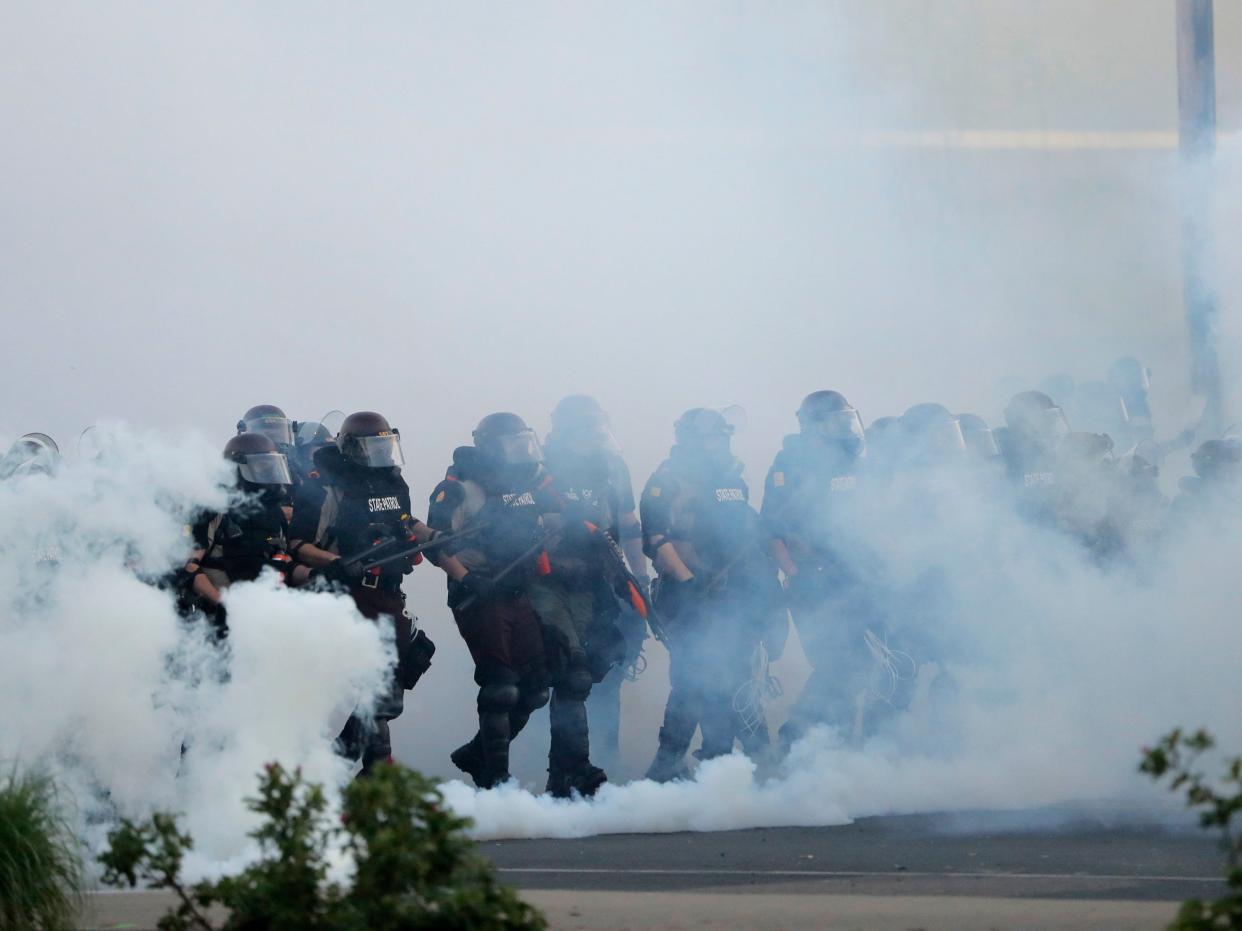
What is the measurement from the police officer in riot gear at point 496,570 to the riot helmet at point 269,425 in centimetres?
99

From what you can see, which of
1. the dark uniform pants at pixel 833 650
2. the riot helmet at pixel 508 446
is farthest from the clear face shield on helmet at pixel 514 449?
the dark uniform pants at pixel 833 650

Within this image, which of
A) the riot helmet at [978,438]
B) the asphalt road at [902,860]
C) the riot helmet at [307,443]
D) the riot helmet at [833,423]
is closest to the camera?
the asphalt road at [902,860]

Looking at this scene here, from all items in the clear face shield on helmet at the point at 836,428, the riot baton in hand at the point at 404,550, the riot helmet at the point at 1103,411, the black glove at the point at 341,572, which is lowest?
the black glove at the point at 341,572

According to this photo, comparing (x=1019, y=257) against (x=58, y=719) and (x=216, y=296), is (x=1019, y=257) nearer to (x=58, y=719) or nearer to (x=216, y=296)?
(x=216, y=296)

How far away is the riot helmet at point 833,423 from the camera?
9195 millimetres

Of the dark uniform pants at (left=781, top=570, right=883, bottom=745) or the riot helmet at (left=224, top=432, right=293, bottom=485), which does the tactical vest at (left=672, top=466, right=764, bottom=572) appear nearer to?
the dark uniform pants at (left=781, top=570, right=883, bottom=745)

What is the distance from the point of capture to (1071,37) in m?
14.2

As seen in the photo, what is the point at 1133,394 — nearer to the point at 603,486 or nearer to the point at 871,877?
the point at 603,486

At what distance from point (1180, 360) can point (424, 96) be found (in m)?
6.04

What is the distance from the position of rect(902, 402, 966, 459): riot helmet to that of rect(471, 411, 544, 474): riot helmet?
82.8 inches

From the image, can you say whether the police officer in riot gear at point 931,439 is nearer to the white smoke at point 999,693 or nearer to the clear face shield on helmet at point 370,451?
the white smoke at point 999,693

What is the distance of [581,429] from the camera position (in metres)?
9.06

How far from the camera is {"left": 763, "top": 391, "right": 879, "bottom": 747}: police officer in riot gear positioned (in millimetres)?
8922

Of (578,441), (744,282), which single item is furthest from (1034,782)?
(744,282)
